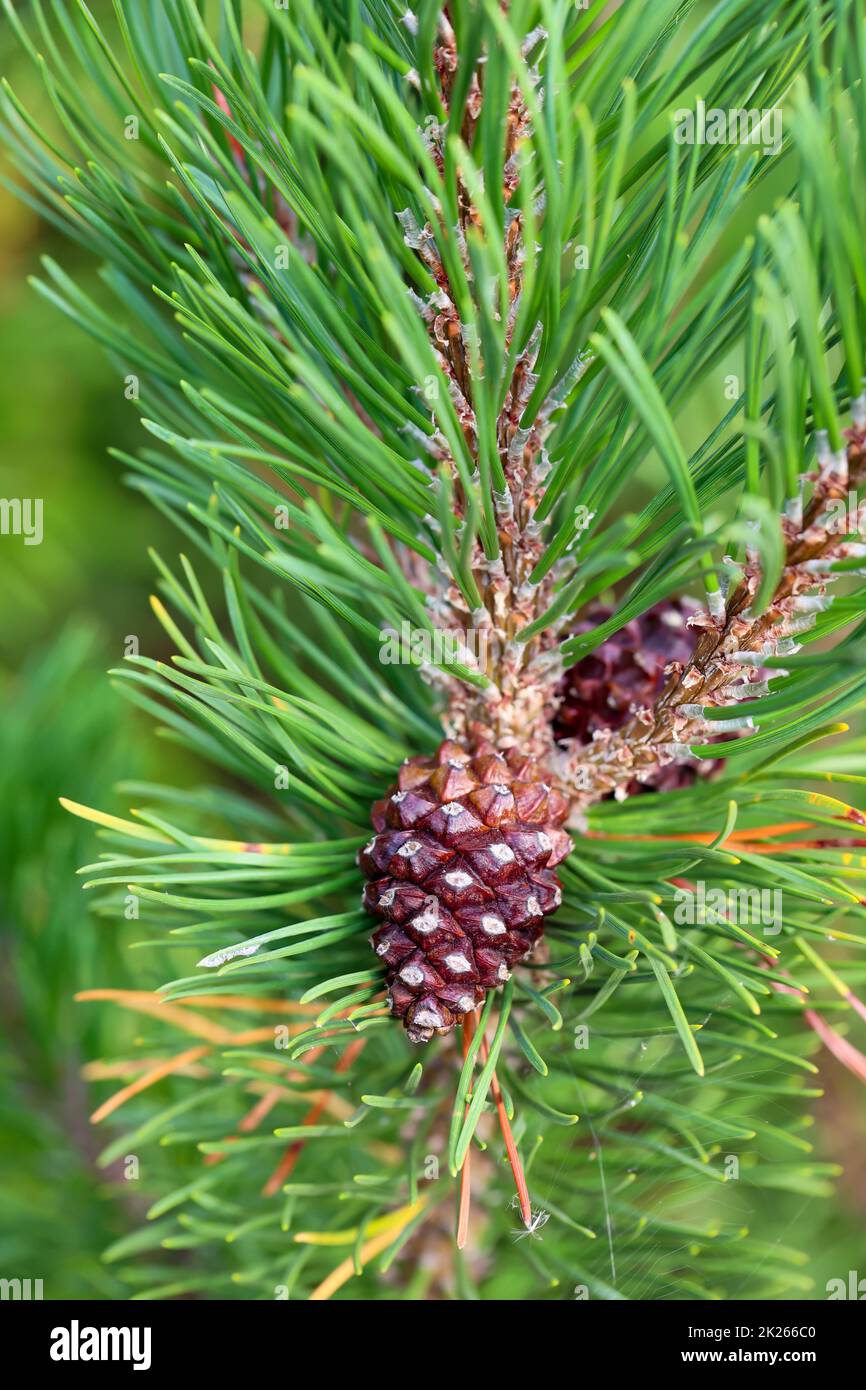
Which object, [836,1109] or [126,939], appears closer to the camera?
[126,939]

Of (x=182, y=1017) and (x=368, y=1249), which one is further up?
(x=182, y=1017)

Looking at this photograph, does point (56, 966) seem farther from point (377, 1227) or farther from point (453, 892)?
point (453, 892)

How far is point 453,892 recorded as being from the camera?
1.37ft

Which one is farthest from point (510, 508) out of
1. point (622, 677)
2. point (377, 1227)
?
point (377, 1227)

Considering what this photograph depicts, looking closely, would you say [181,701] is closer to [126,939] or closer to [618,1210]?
[618,1210]

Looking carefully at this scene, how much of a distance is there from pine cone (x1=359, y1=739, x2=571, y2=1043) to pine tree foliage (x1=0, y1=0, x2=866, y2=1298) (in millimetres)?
22

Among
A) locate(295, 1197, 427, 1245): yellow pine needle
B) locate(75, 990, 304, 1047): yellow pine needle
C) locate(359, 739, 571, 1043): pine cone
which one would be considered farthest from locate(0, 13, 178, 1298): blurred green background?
locate(359, 739, 571, 1043): pine cone

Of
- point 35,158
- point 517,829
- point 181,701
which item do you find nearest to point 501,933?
point 517,829

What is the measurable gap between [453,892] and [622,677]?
142mm

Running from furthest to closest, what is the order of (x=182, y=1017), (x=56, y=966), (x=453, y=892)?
(x=56, y=966)
(x=182, y=1017)
(x=453, y=892)

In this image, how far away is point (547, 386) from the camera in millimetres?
388

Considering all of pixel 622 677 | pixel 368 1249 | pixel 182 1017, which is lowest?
pixel 368 1249
